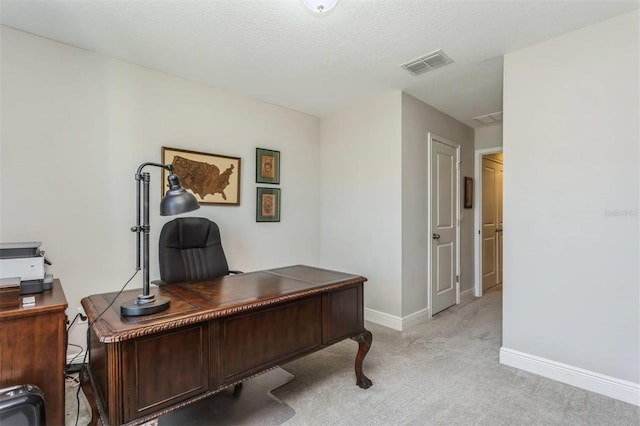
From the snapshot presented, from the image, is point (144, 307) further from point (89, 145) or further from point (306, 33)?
point (306, 33)

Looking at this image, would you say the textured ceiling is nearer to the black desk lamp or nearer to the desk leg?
the black desk lamp

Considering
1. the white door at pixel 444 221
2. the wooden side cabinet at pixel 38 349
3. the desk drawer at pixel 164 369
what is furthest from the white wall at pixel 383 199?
the wooden side cabinet at pixel 38 349

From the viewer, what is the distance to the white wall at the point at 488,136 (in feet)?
14.3

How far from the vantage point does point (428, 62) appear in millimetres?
2656

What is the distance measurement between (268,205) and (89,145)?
1.74 metres

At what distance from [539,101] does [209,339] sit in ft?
9.05

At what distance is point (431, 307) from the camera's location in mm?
3703

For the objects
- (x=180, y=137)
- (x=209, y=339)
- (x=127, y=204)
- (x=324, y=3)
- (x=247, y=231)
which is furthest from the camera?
(x=247, y=231)

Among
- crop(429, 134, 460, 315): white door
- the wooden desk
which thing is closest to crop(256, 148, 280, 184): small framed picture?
the wooden desk

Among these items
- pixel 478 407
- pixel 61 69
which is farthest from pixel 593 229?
pixel 61 69

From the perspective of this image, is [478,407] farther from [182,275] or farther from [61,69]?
[61,69]

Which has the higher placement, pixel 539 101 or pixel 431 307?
pixel 539 101

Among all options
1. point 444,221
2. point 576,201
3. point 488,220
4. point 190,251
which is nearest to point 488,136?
point 488,220

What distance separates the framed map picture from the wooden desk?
1257 mm
